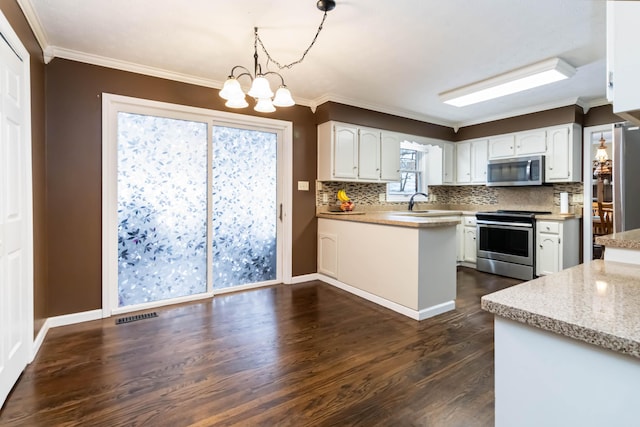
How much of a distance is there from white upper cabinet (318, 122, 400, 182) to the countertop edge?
3401 millimetres

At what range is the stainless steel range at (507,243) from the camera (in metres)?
4.27

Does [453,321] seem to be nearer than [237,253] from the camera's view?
Yes

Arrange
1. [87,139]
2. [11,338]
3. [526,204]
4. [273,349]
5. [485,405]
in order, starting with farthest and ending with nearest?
[526,204] < [87,139] < [273,349] < [11,338] < [485,405]

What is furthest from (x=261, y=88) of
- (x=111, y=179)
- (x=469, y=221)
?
(x=469, y=221)

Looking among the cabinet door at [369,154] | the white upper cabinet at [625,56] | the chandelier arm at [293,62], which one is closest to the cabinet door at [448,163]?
the cabinet door at [369,154]

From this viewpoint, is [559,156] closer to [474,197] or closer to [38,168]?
[474,197]

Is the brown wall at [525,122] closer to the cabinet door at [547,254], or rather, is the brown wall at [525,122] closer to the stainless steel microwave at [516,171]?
the stainless steel microwave at [516,171]

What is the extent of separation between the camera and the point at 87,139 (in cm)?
293

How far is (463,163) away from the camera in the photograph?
5555 mm

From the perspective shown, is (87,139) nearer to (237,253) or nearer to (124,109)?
(124,109)

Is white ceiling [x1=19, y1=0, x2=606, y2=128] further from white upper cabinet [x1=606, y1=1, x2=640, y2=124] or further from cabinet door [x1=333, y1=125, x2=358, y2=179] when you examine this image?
white upper cabinet [x1=606, y1=1, x2=640, y2=124]

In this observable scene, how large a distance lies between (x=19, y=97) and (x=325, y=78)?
8.41ft

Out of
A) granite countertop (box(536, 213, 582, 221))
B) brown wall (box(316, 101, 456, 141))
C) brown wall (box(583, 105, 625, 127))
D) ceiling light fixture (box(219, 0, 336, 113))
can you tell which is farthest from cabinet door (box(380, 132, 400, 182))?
brown wall (box(583, 105, 625, 127))

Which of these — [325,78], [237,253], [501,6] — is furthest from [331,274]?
[501,6]
